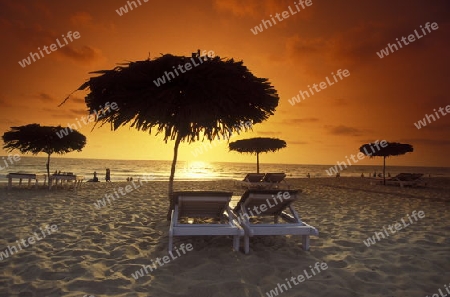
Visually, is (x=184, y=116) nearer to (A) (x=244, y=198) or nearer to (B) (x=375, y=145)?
(A) (x=244, y=198)

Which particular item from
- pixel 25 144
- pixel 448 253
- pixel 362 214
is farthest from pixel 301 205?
pixel 25 144

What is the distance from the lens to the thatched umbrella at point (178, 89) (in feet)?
17.9

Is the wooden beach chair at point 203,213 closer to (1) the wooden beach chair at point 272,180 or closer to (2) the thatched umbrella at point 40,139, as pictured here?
(1) the wooden beach chair at point 272,180

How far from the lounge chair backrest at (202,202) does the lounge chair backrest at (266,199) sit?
0.33 metres

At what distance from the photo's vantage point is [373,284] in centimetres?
347

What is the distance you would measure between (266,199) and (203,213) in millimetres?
1244

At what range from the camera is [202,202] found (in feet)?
16.0

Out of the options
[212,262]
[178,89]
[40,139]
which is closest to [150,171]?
[40,139]

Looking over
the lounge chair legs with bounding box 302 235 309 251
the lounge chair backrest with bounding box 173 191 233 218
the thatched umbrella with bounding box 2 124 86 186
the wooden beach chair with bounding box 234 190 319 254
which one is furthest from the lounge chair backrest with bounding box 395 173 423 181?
the thatched umbrella with bounding box 2 124 86 186

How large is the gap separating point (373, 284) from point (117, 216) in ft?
19.0

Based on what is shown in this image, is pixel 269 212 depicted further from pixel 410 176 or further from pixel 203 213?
pixel 410 176

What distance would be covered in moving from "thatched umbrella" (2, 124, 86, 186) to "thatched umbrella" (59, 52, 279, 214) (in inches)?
428

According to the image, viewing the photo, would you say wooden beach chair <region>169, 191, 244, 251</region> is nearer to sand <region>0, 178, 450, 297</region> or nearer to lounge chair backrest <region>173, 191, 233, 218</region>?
lounge chair backrest <region>173, 191, 233, 218</region>

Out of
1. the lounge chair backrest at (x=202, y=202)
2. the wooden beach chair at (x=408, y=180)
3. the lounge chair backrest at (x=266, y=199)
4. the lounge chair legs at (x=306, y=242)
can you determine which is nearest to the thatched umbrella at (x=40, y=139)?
the lounge chair backrest at (x=202, y=202)
